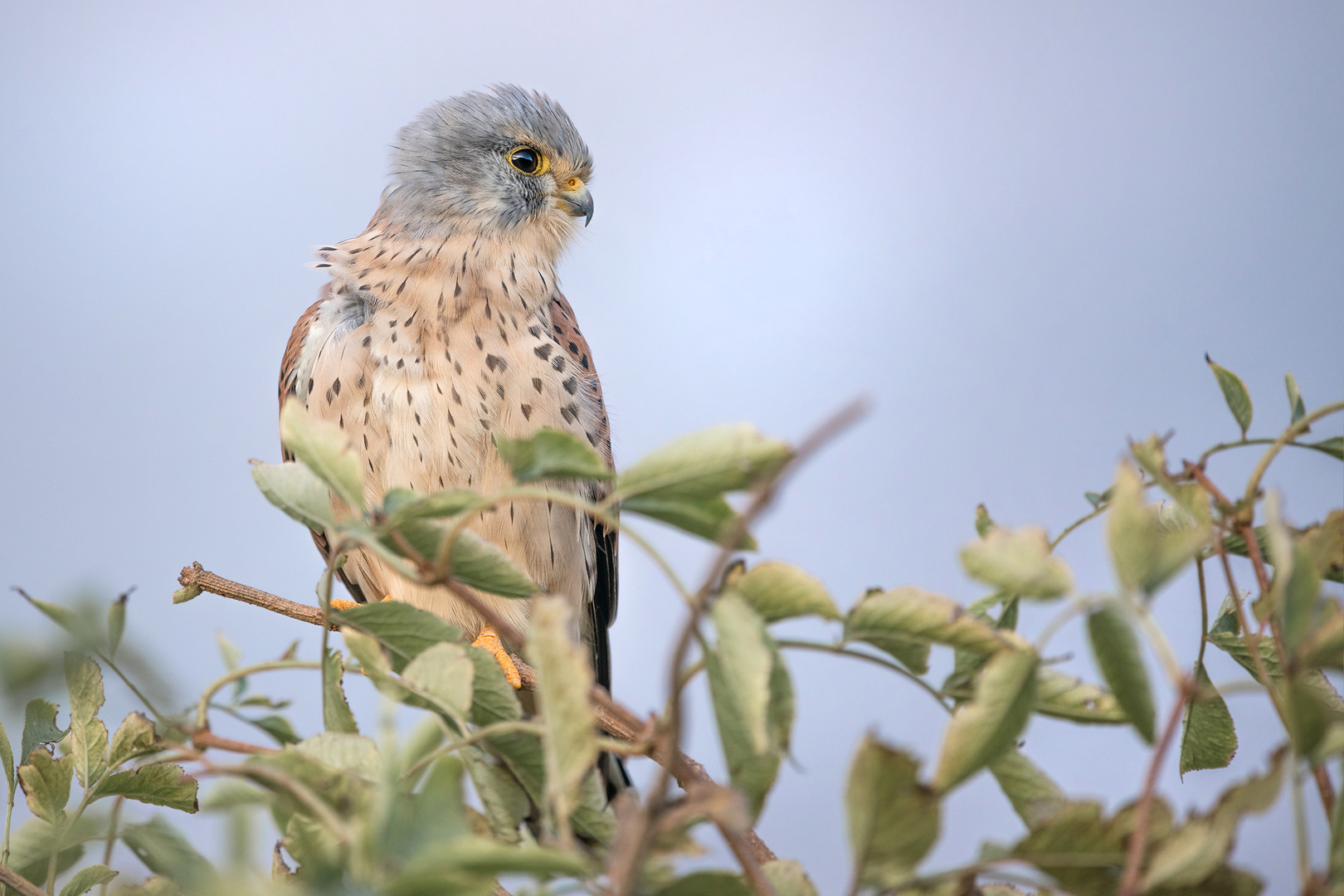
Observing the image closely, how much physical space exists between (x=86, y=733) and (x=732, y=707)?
676mm

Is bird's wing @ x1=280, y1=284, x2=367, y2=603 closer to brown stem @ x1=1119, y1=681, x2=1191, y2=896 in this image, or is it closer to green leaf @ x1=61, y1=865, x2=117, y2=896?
green leaf @ x1=61, y1=865, x2=117, y2=896

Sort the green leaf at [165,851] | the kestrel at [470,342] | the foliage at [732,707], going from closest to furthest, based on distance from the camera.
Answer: the foliage at [732,707] → the green leaf at [165,851] → the kestrel at [470,342]

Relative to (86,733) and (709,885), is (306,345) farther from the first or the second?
(709,885)

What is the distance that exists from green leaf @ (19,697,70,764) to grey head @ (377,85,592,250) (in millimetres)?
2055

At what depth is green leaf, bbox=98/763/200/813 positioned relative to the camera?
→ 91cm

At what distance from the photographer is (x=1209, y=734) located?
2.83 ft

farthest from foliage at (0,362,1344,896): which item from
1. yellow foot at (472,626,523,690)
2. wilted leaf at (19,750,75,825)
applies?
yellow foot at (472,626,523,690)

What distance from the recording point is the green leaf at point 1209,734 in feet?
2.79

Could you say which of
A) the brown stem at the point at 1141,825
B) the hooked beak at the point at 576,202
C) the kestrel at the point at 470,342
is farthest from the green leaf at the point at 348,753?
the hooked beak at the point at 576,202

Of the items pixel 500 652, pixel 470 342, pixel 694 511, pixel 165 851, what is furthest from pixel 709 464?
pixel 470 342

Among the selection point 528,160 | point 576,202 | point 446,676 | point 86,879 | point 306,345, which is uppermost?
point 528,160

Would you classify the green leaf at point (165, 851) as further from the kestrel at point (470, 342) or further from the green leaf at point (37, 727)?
the kestrel at point (470, 342)

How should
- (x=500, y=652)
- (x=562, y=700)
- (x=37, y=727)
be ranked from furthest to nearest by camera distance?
(x=500, y=652) < (x=37, y=727) < (x=562, y=700)

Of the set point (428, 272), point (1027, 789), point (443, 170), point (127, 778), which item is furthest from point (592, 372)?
point (1027, 789)
